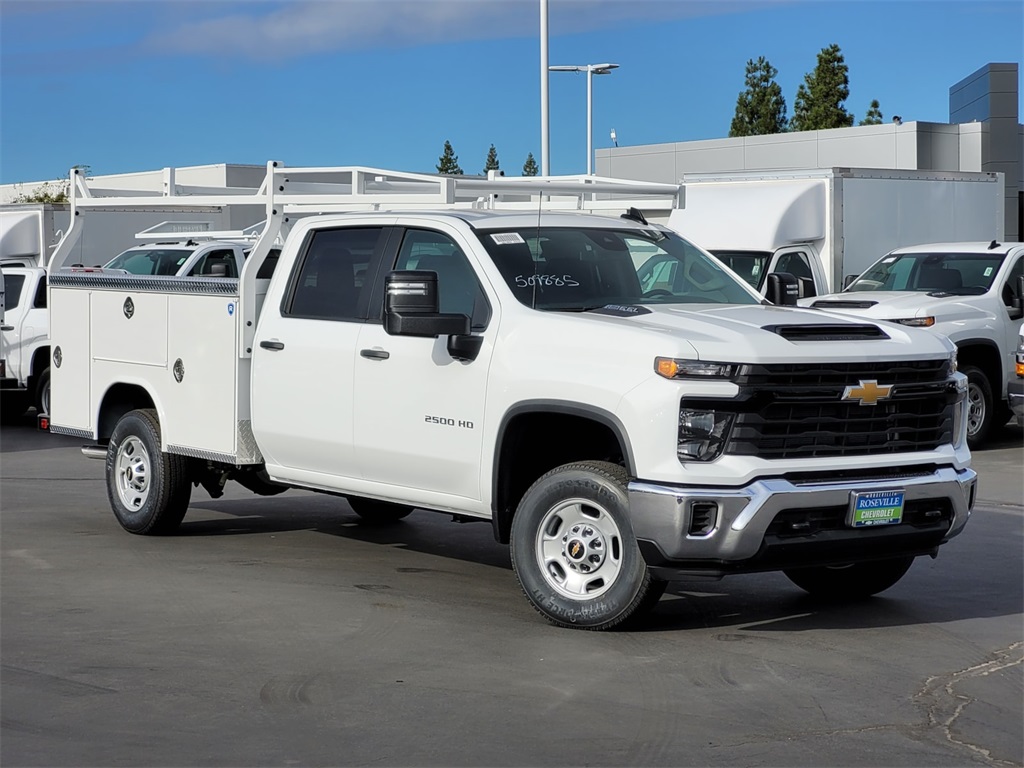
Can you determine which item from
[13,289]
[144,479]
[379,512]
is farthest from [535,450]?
[13,289]

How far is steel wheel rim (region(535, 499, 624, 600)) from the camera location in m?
7.00

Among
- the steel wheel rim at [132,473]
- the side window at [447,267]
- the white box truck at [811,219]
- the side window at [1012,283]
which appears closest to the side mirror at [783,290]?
the side window at [447,267]

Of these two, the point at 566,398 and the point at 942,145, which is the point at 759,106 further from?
the point at 566,398

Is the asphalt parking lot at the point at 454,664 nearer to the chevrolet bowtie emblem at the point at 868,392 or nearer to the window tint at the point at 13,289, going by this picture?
the chevrolet bowtie emblem at the point at 868,392

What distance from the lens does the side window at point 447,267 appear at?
25.2 feet

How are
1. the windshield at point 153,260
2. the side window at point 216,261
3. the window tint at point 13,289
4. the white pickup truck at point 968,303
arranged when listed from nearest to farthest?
the white pickup truck at point 968,303 < the window tint at point 13,289 < the side window at point 216,261 < the windshield at point 153,260

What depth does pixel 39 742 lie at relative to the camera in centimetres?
539

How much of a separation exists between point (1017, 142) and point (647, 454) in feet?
105

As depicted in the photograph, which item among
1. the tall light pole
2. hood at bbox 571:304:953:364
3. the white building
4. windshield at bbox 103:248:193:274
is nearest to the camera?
hood at bbox 571:304:953:364

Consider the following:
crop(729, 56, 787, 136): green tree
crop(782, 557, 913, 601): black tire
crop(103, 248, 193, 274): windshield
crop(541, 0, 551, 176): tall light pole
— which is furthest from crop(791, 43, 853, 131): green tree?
crop(782, 557, 913, 601): black tire

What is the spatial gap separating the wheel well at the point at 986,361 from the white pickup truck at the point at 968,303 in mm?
10

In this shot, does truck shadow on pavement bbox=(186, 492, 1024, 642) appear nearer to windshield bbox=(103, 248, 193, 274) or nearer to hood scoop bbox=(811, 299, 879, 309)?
hood scoop bbox=(811, 299, 879, 309)

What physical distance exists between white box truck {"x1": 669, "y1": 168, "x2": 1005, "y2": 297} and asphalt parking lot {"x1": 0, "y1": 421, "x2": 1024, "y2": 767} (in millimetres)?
7876

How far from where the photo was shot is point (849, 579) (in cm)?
807
